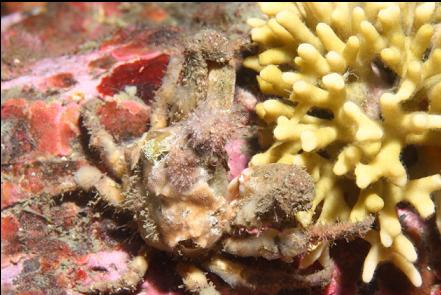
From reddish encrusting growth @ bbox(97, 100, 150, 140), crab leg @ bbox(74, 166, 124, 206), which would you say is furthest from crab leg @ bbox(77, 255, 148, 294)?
reddish encrusting growth @ bbox(97, 100, 150, 140)

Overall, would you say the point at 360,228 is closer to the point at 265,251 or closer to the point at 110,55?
the point at 265,251

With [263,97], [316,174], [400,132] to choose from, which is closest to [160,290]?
[316,174]

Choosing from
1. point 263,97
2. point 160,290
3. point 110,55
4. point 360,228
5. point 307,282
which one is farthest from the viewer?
point 110,55

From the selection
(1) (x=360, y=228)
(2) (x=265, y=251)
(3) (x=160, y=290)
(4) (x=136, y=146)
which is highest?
(4) (x=136, y=146)

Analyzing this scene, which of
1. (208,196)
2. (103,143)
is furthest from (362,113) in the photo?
(103,143)

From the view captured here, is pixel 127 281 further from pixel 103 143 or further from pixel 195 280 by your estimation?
pixel 103 143

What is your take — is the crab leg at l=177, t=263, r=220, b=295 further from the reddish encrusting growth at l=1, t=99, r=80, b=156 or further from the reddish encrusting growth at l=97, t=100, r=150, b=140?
the reddish encrusting growth at l=1, t=99, r=80, b=156

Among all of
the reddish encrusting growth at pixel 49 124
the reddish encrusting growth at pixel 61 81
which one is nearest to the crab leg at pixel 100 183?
the reddish encrusting growth at pixel 49 124
